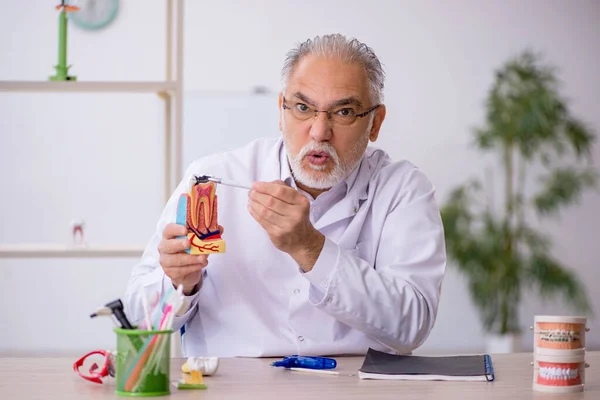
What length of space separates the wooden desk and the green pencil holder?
0.09ft

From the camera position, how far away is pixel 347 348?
190 centimetres

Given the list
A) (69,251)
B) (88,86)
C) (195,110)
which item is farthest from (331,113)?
(195,110)

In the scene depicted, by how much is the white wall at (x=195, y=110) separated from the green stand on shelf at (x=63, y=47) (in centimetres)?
261

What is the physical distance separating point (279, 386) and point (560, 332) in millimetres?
470

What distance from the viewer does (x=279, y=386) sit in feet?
4.58

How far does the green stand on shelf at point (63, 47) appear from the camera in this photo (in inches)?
116

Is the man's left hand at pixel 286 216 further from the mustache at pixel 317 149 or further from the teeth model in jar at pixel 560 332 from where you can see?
the teeth model in jar at pixel 560 332

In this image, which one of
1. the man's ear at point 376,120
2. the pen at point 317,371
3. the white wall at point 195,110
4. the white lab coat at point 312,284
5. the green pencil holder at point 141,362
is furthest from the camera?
the white wall at point 195,110

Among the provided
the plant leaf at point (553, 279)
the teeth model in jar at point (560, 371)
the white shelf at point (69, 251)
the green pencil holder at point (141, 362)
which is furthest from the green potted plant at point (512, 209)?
the green pencil holder at point (141, 362)

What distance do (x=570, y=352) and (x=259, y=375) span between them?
0.54m

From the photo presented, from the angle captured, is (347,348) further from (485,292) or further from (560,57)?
(560,57)

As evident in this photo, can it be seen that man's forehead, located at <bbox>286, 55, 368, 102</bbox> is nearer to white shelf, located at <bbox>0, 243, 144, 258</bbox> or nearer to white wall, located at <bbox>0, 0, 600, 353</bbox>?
white shelf, located at <bbox>0, 243, 144, 258</bbox>

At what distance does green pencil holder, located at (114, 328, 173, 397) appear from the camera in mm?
1259

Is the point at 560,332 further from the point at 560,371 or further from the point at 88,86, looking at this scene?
the point at 88,86
